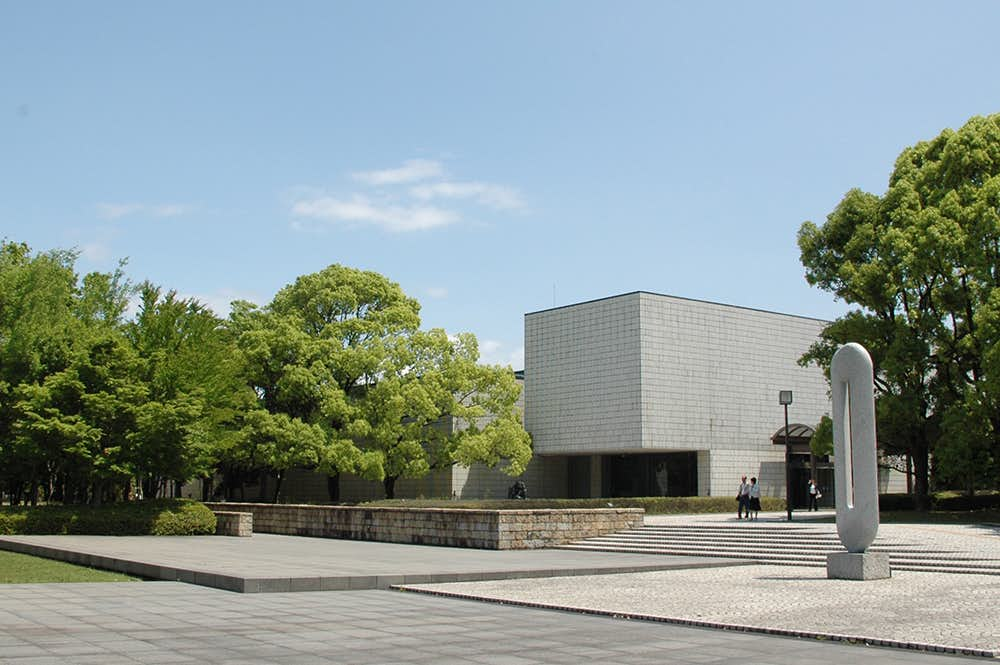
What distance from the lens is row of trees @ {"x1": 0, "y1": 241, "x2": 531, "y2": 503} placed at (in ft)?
94.0

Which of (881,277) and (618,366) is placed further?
(618,366)

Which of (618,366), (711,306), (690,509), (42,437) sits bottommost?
(690,509)

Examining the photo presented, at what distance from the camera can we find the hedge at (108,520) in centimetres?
2689

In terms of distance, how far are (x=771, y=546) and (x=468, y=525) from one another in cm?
710

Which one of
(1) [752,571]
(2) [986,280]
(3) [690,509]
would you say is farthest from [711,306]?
(1) [752,571]

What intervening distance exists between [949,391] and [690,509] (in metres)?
11.6

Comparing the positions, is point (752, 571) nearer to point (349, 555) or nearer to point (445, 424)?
point (349, 555)

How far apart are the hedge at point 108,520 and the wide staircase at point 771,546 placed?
39.4 ft

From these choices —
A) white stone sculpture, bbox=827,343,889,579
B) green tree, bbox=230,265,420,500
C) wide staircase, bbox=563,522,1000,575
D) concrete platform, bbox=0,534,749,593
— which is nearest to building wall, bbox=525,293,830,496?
green tree, bbox=230,265,420,500

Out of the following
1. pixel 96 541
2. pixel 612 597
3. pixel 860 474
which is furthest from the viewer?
pixel 96 541

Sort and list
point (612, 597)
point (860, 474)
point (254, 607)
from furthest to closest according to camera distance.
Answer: point (860, 474)
point (612, 597)
point (254, 607)

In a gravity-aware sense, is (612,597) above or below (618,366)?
below

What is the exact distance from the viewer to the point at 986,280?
2838cm

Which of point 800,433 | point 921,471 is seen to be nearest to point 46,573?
point 921,471
